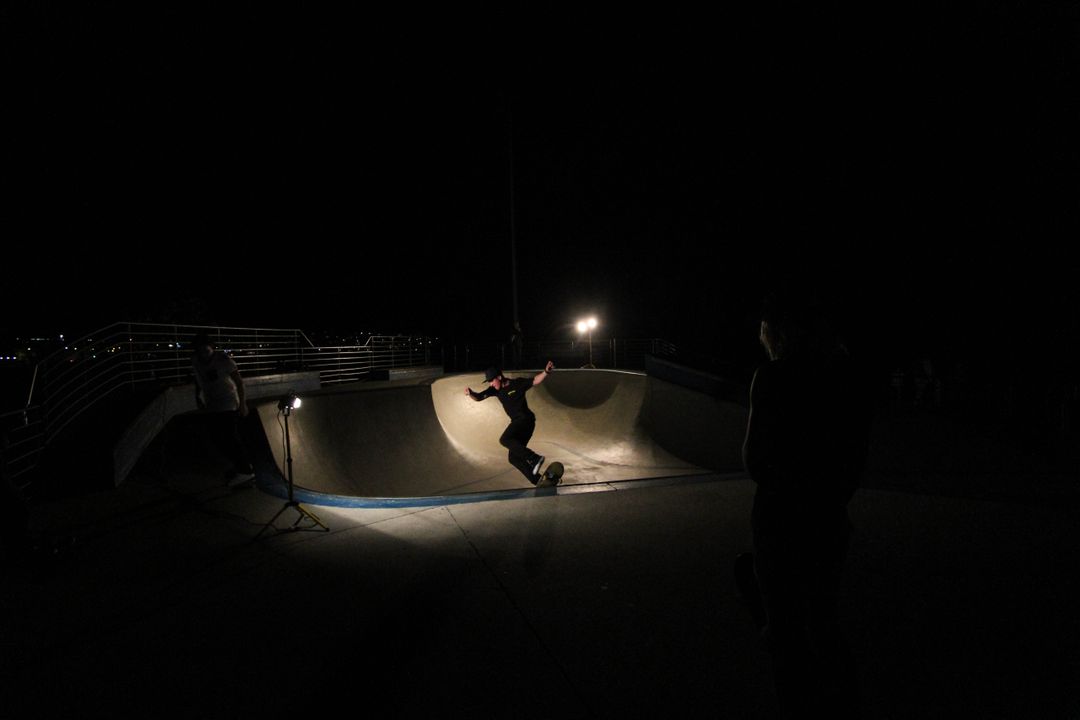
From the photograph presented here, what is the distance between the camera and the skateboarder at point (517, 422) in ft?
24.1

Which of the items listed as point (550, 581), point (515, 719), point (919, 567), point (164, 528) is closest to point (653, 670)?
point (515, 719)

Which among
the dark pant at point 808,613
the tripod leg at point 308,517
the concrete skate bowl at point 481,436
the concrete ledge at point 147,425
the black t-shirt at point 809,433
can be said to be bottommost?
the concrete skate bowl at point 481,436

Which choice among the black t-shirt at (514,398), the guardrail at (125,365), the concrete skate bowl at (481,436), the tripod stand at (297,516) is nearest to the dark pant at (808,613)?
the tripod stand at (297,516)

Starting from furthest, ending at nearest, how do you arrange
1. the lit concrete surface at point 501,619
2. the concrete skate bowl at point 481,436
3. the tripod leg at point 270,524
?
the concrete skate bowl at point 481,436 → the tripod leg at point 270,524 → the lit concrete surface at point 501,619

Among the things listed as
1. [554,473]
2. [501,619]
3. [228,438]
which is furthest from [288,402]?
[554,473]

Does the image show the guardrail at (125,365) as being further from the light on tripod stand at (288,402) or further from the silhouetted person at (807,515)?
the silhouetted person at (807,515)

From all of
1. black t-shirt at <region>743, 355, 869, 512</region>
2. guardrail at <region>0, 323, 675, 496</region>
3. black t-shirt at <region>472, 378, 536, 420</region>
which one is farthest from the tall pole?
black t-shirt at <region>743, 355, 869, 512</region>

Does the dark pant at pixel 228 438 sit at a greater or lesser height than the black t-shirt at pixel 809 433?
lesser

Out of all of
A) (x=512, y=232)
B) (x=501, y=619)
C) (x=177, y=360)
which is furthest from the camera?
(x=512, y=232)

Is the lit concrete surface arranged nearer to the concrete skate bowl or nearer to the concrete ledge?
the concrete ledge

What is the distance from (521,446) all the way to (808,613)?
5.84 metres

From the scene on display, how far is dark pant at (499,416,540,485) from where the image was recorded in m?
7.33

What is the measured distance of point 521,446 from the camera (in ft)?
24.3

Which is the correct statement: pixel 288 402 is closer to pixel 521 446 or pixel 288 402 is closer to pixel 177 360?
pixel 521 446
